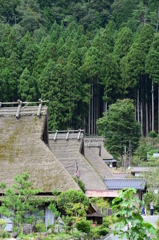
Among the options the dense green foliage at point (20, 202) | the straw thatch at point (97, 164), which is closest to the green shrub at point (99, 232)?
the dense green foliage at point (20, 202)

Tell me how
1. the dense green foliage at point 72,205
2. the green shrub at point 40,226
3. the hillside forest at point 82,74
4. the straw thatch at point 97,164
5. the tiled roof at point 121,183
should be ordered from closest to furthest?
the green shrub at point 40,226, the dense green foliage at point 72,205, the tiled roof at point 121,183, the straw thatch at point 97,164, the hillside forest at point 82,74

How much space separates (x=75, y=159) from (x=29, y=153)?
8987 mm

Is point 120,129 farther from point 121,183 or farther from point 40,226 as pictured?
point 40,226

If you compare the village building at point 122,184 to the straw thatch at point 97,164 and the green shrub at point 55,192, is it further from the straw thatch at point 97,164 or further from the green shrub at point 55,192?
the green shrub at point 55,192

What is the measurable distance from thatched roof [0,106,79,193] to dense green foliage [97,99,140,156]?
108 ft

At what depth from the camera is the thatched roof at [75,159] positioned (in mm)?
28558

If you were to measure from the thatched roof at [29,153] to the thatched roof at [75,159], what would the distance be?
23.0 feet

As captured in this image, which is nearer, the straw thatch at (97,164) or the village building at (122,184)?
the village building at (122,184)

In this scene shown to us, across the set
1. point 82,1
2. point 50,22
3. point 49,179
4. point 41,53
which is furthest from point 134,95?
point 49,179

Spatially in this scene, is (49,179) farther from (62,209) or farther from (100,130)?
(100,130)

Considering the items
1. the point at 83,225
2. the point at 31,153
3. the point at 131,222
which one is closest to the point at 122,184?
the point at 31,153

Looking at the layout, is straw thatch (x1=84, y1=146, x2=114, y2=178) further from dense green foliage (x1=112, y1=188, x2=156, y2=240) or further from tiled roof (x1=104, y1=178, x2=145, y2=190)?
dense green foliage (x1=112, y1=188, x2=156, y2=240)

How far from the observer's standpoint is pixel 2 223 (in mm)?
17578

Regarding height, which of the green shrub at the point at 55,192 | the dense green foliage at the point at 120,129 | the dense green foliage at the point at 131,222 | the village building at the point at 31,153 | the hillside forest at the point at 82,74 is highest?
the hillside forest at the point at 82,74
